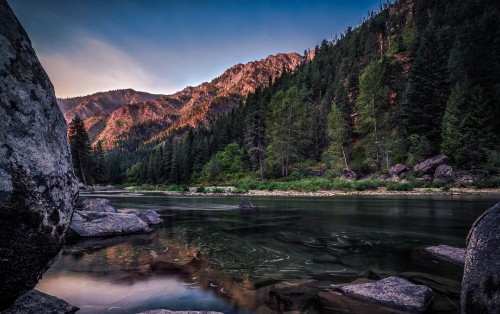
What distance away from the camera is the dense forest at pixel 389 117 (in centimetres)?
3884

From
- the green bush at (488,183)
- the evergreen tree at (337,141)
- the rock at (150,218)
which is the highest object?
the evergreen tree at (337,141)

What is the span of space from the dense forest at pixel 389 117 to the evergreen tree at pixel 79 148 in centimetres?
49

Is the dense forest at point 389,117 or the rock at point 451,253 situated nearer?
the rock at point 451,253

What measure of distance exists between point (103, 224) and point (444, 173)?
127 feet

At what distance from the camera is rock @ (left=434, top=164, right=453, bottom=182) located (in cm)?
3349

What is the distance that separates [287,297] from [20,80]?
5.50 m

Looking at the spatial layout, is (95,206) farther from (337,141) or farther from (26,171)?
(337,141)

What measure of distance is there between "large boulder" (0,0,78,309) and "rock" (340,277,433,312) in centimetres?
499

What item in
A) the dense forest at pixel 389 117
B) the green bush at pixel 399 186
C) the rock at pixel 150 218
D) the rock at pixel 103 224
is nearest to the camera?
the rock at pixel 103 224

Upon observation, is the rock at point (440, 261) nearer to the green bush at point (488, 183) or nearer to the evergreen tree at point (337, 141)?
the green bush at point (488, 183)

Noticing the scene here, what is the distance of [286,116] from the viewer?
188ft

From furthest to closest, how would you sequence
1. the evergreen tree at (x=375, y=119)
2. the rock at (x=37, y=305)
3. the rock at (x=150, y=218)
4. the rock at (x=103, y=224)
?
the evergreen tree at (x=375, y=119) < the rock at (x=150, y=218) < the rock at (x=103, y=224) < the rock at (x=37, y=305)

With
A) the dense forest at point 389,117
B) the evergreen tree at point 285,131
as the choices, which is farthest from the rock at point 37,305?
the evergreen tree at point 285,131

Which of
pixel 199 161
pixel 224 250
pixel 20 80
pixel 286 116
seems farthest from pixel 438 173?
pixel 199 161
